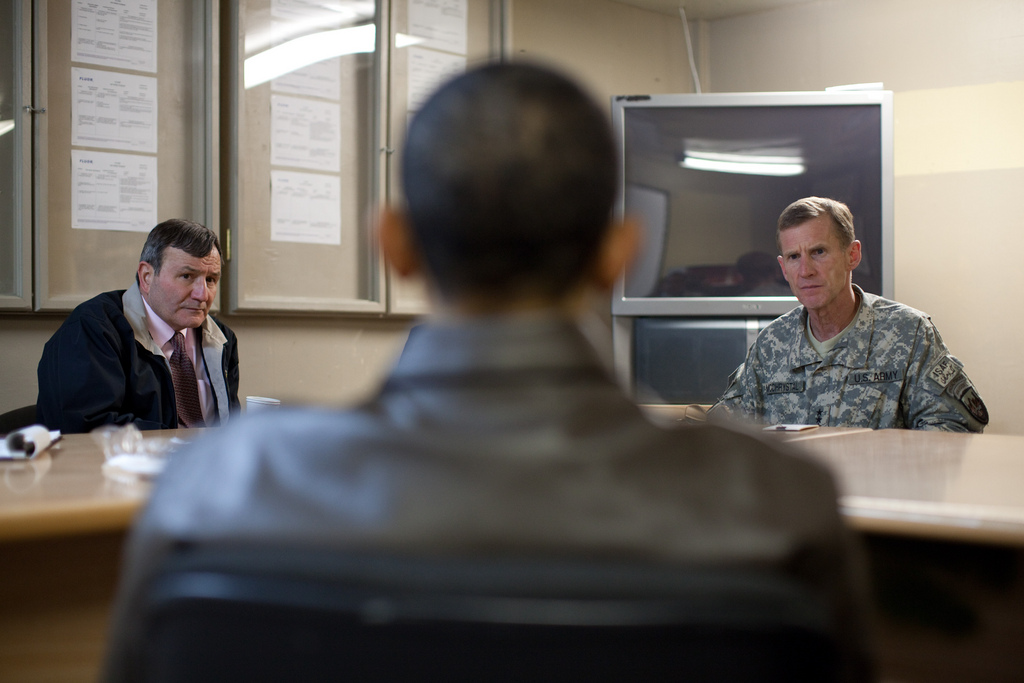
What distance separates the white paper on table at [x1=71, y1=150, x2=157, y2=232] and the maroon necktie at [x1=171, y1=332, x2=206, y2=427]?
54cm

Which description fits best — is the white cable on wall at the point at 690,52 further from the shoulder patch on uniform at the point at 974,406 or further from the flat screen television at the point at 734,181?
the shoulder patch on uniform at the point at 974,406

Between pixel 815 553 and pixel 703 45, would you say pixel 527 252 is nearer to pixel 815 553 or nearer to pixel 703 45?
pixel 815 553

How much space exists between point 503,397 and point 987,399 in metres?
3.90

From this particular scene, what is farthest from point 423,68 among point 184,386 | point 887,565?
point 887,565

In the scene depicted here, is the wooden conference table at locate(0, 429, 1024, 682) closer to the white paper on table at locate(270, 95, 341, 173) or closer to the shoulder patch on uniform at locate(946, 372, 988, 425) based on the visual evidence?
the shoulder patch on uniform at locate(946, 372, 988, 425)

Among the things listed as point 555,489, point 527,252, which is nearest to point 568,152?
point 527,252

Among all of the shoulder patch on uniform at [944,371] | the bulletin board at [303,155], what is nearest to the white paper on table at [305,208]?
the bulletin board at [303,155]

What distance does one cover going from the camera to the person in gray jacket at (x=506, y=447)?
0.49 meters

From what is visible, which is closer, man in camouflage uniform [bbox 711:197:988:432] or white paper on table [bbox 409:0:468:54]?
man in camouflage uniform [bbox 711:197:988:432]

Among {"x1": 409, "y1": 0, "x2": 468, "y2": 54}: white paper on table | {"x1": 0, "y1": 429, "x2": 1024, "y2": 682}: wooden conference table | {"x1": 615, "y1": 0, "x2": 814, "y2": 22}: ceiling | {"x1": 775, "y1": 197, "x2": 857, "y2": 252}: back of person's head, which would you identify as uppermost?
{"x1": 615, "y1": 0, "x2": 814, "y2": 22}: ceiling

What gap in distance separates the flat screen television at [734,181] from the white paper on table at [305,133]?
1223mm

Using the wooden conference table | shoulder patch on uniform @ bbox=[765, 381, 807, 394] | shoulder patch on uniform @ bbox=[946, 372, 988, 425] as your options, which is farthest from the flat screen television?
the wooden conference table

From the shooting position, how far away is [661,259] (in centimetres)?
377

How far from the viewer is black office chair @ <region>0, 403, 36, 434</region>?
2.26 metres
